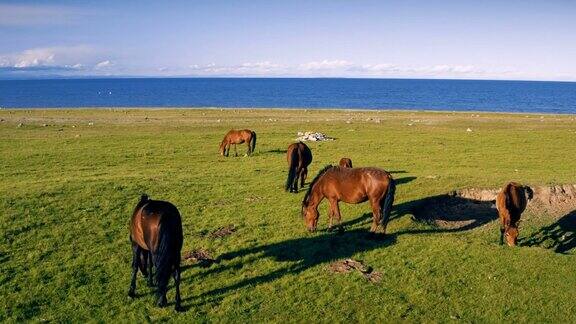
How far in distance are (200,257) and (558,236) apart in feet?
40.9

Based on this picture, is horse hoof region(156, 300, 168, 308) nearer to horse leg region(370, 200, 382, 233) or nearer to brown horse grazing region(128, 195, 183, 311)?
brown horse grazing region(128, 195, 183, 311)

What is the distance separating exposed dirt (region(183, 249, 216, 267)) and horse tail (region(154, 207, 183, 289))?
2.70m

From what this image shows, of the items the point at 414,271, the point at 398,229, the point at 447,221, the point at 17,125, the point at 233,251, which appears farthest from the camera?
the point at 17,125

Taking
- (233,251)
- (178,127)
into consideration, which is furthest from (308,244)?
(178,127)

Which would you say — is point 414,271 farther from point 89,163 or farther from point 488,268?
point 89,163

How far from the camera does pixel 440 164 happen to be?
27.5 meters

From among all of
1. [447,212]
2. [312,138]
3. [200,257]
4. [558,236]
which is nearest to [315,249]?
[200,257]

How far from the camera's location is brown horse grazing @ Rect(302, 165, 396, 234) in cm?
1395

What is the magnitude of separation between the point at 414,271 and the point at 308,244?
329 centimetres

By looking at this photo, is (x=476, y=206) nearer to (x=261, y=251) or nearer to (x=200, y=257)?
(x=261, y=251)

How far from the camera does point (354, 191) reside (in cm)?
1440

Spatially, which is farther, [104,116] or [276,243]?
[104,116]

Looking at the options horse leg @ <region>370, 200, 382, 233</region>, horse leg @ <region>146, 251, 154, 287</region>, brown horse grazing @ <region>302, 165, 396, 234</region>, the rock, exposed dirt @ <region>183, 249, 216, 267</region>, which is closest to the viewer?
horse leg @ <region>146, 251, 154, 287</region>

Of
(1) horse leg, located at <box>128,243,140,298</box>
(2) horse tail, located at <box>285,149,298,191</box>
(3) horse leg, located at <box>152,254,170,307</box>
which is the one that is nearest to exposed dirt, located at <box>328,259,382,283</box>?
(3) horse leg, located at <box>152,254,170,307</box>
